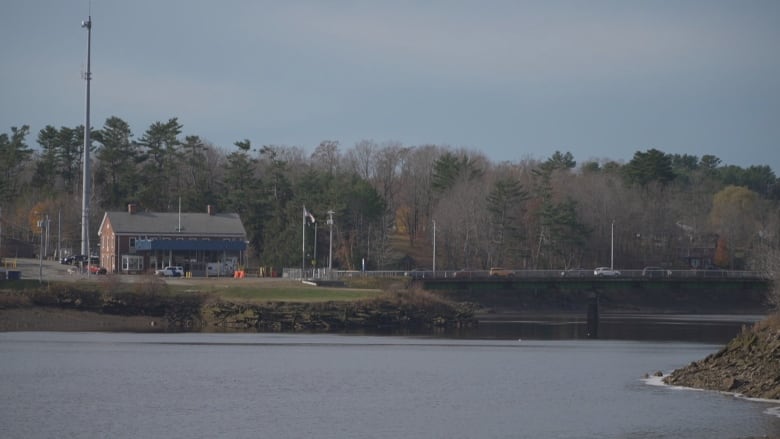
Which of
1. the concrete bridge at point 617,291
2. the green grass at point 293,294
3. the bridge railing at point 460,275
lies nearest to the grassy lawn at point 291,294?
the green grass at point 293,294

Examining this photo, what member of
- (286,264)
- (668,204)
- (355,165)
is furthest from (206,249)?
(668,204)

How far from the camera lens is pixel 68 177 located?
561 ft

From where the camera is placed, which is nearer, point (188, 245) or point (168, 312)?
point (168, 312)

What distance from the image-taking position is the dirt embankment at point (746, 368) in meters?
49.4

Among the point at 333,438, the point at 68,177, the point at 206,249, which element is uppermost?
the point at 68,177

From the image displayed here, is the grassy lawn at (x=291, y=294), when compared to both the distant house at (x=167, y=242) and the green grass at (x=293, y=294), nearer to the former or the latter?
the green grass at (x=293, y=294)

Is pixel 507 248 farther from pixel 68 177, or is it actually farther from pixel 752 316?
pixel 68 177

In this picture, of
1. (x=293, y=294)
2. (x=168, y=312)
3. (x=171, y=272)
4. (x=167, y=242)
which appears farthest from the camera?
(x=167, y=242)

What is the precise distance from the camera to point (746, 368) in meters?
51.8

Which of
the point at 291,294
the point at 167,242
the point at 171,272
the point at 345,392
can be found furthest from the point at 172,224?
the point at 345,392

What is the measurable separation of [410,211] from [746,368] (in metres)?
135

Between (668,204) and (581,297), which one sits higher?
(668,204)

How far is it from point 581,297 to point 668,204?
39849 millimetres

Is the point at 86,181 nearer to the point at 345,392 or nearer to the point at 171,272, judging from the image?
the point at 171,272
